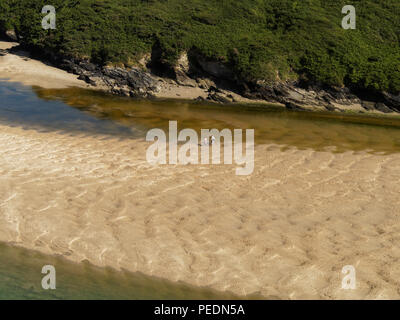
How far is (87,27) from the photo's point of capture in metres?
42.3

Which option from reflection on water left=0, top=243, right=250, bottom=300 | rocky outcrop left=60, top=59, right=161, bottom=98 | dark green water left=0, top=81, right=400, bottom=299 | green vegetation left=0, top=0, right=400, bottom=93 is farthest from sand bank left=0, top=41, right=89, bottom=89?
reflection on water left=0, top=243, right=250, bottom=300

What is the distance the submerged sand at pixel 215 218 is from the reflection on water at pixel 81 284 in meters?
0.31

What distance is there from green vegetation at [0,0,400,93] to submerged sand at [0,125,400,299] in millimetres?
22057

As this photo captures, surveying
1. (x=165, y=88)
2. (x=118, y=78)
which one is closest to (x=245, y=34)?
(x=165, y=88)

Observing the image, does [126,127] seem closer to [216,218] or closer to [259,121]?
[259,121]

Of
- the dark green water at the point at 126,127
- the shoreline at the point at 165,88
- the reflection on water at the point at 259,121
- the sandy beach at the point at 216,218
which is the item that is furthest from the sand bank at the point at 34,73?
the sandy beach at the point at 216,218

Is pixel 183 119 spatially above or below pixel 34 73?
below

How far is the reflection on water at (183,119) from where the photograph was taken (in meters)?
20.6

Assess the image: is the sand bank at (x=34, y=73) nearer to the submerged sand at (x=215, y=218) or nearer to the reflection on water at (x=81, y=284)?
the submerged sand at (x=215, y=218)

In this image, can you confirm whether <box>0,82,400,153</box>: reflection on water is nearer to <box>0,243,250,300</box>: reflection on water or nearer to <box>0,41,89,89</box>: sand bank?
<box>0,41,89,89</box>: sand bank

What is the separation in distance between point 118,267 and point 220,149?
32.0 feet

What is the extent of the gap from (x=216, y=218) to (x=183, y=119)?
14704 mm

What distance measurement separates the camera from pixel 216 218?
1112 cm

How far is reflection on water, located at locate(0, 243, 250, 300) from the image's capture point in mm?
7739
